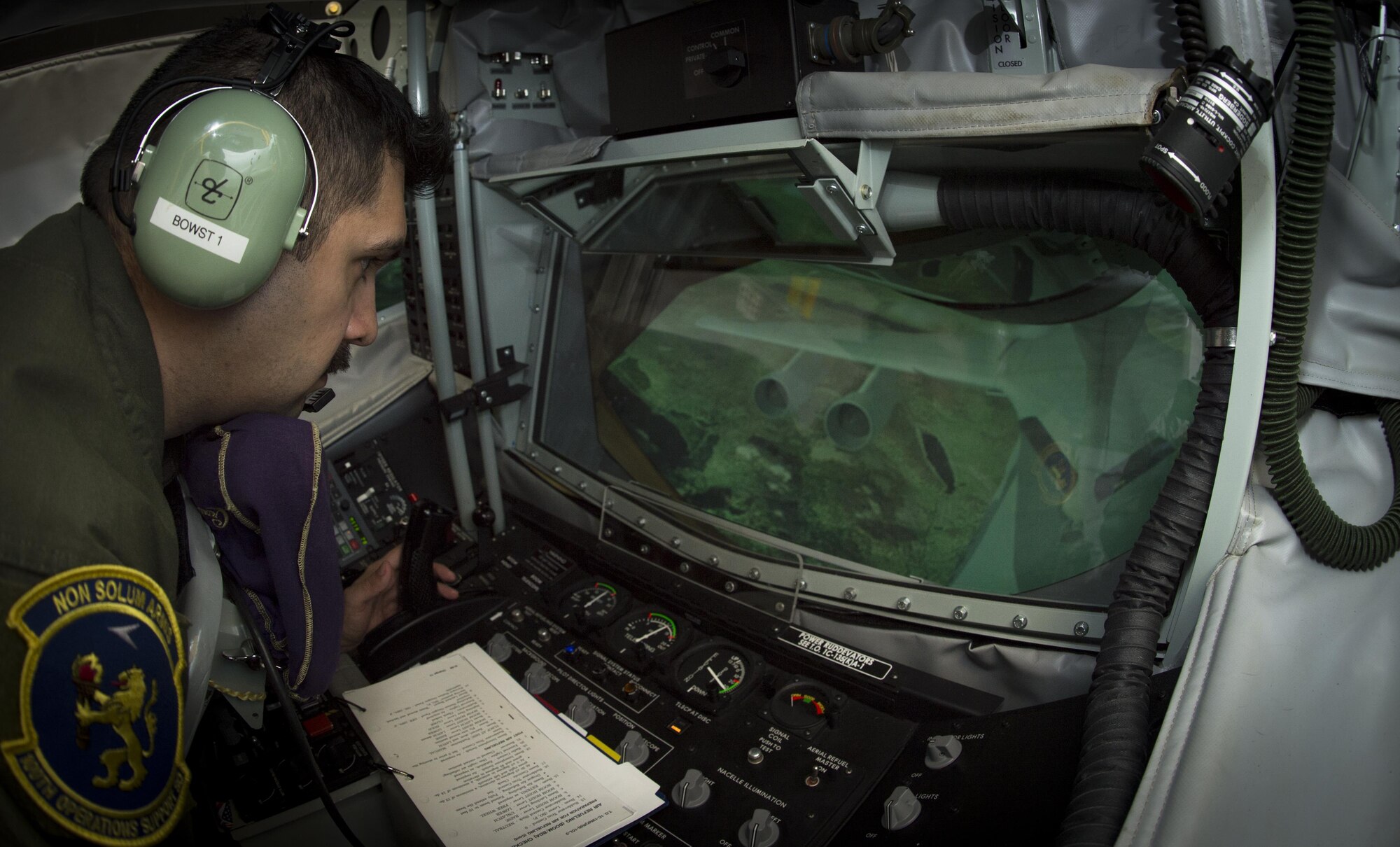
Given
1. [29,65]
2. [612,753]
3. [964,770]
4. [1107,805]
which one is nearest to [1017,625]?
[964,770]

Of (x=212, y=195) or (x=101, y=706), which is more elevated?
(x=212, y=195)

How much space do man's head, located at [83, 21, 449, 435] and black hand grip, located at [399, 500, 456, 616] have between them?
77 centimetres

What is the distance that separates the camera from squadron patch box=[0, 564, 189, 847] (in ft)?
2.50

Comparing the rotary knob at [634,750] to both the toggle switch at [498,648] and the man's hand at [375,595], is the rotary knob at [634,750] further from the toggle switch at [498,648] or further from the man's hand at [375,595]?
the man's hand at [375,595]

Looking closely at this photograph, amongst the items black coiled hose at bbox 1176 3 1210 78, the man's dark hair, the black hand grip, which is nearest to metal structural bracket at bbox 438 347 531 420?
the black hand grip

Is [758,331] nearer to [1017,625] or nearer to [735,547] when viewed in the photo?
[735,547]

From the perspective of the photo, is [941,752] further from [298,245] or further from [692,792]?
[298,245]

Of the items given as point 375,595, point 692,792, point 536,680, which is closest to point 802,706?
point 692,792

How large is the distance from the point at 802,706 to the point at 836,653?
0.13 metres

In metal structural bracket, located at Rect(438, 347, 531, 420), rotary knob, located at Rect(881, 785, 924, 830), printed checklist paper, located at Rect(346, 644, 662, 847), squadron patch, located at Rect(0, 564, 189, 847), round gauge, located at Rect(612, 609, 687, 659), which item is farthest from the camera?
metal structural bracket, located at Rect(438, 347, 531, 420)

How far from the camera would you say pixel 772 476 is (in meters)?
1.90

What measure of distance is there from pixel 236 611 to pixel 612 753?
2.18ft

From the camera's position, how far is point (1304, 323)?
1.05 metres

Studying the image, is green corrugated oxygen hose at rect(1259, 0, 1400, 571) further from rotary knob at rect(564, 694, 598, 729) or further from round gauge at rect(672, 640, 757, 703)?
rotary knob at rect(564, 694, 598, 729)
